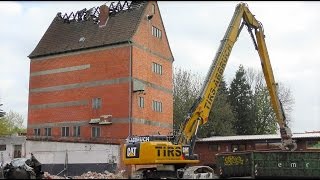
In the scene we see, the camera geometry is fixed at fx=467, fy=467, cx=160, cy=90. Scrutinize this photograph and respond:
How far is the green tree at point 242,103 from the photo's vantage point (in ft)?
229

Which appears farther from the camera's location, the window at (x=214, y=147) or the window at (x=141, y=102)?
the window at (x=214, y=147)

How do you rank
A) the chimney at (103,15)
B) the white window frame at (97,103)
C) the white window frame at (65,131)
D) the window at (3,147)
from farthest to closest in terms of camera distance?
1. the chimney at (103,15)
2. the white window frame at (65,131)
3. the white window frame at (97,103)
4. the window at (3,147)

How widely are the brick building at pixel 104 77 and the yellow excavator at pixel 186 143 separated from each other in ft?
59.2

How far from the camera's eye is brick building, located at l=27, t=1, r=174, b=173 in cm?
4462

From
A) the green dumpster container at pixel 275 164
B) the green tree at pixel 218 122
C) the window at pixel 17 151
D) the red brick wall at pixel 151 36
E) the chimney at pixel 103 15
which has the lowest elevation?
the green dumpster container at pixel 275 164

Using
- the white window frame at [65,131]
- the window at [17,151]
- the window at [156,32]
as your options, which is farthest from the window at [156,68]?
the window at [17,151]

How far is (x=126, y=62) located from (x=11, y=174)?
A: 71.4ft

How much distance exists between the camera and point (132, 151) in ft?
75.8

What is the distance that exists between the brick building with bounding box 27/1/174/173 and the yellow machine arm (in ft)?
55.2

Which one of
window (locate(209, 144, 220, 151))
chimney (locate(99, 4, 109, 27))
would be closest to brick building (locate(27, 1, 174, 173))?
chimney (locate(99, 4, 109, 27))

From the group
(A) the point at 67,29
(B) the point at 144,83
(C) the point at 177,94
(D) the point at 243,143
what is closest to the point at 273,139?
(D) the point at 243,143

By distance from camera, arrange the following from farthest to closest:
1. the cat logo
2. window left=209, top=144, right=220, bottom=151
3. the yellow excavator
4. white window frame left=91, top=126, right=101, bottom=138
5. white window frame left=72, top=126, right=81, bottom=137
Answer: window left=209, top=144, right=220, bottom=151
white window frame left=72, top=126, right=81, bottom=137
white window frame left=91, top=126, right=101, bottom=138
the cat logo
the yellow excavator

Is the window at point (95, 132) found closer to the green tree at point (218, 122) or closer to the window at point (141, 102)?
the window at point (141, 102)

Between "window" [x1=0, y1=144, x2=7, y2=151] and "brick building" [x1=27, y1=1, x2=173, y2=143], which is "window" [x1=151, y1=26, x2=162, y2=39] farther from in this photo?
"window" [x1=0, y1=144, x2=7, y2=151]
